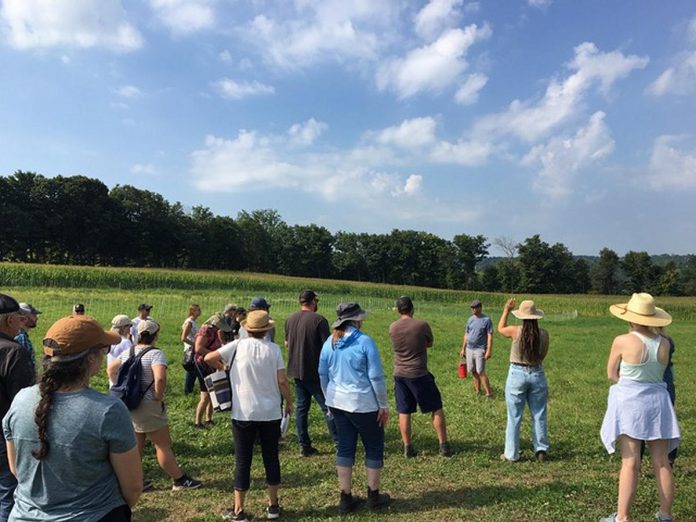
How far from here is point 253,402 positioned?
15.0 ft

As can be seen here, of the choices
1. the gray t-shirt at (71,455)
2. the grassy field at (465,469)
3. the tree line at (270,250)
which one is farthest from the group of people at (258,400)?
the tree line at (270,250)

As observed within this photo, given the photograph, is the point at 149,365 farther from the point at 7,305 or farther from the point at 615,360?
the point at 615,360

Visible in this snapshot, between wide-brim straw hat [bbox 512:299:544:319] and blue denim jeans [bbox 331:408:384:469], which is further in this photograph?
wide-brim straw hat [bbox 512:299:544:319]

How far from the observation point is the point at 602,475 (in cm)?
570

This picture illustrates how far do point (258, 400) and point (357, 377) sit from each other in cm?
95

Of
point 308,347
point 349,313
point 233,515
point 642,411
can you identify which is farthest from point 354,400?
point 642,411

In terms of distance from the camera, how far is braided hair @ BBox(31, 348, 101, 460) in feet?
7.66

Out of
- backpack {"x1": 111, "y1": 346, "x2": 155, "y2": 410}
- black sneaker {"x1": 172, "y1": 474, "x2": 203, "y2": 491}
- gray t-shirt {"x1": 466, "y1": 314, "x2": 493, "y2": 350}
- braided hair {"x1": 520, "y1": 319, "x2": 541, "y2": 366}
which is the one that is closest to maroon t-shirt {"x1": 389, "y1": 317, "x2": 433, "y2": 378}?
braided hair {"x1": 520, "y1": 319, "x2": 541, "y2": 366}

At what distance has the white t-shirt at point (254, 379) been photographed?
4.59 metres

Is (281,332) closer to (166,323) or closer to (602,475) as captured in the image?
(166,323)

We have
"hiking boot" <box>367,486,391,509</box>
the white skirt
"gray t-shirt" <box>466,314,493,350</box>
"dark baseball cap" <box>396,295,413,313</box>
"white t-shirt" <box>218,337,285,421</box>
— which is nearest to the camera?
the white skirt

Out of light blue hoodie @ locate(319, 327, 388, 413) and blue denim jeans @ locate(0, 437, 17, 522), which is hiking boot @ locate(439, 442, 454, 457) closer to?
light blue hoodie @ locate(319, 327, 388, 413)

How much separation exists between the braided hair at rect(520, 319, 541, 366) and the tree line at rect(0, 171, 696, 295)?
219 ft

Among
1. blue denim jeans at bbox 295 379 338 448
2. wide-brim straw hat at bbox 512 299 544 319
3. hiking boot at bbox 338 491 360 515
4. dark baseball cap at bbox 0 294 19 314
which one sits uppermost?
dark baseball cap at bbox 0 294 19 314
